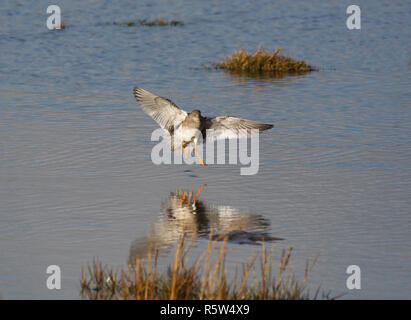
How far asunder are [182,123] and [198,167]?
79 cm

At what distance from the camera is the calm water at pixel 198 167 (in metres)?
8.77

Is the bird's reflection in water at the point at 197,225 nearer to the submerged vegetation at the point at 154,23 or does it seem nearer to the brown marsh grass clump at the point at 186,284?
the brown marsh grass clump at the point at 186,284

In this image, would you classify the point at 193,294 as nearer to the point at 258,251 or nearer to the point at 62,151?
the point at 258,251

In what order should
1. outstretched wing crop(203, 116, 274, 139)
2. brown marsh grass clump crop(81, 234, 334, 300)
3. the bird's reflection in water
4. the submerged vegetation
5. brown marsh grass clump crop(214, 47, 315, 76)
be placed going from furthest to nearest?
the submerged vegetation → brown marsh grass clump crop(214, 47, 315, 76) → outstretched wing crop(203, 116, 274, 139) → the bird's reflection in water → brown marsh grass clump crop(81, 234, 334, 300)

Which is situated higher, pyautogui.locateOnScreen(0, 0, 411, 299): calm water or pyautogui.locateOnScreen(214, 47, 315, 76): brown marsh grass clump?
pyautogui.locateOnScreen(214, 47, 315, 76): brown marsh grass clump

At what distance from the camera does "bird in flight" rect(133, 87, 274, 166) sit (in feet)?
39.3

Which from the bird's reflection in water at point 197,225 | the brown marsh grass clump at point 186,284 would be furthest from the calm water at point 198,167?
the brown marsh grass clump at point 186,284

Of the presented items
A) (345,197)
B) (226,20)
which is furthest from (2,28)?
(345,197)

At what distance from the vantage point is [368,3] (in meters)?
33.4

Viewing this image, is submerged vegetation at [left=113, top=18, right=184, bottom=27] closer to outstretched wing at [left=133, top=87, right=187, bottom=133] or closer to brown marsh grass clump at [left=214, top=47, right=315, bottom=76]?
brown marsh grass clump at [left=214, top=47, right=315, bottom=76]

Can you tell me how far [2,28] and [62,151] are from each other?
15.1 m

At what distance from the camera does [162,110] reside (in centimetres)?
1227

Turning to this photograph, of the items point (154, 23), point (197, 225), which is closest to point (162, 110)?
point (197, 225)

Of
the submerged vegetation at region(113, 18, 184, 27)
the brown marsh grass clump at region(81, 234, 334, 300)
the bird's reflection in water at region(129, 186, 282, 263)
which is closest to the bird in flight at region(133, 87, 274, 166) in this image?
the bird's reflection in water at region(129, 186, 282, 263)
